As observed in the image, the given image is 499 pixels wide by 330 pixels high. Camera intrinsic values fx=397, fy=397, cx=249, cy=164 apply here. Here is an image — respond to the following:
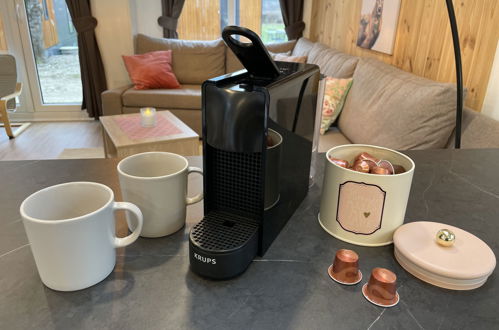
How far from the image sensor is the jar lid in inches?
23.1

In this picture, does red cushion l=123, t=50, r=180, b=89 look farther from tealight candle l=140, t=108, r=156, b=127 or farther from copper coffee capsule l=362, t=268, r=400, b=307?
copper coffee capsule l=362, t=268, r=400, b=307

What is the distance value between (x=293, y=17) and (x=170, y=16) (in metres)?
1.34

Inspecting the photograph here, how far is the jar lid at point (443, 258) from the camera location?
59 cm

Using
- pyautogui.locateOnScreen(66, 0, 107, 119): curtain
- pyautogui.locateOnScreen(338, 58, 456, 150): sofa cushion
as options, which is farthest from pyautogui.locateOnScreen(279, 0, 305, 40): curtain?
pyautogui.locateOnScreen(66, 0, 107, 119): curtain

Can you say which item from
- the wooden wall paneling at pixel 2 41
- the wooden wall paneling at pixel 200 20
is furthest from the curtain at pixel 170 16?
the wooden wall paneling at pixel 2 41

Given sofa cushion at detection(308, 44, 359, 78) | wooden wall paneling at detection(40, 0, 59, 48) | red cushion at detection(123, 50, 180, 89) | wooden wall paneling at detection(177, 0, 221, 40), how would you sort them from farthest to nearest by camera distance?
wooden wall paneling at detection(177, 0, 221, 40)
wooden wall paneling at detection(40, 0, 59, 48)
red cushion at detection(123, 50, 180, 89)
sofa cushion at detection(308, 44, 359, 78)

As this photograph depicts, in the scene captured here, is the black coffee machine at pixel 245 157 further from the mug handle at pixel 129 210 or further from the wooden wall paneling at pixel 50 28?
the wooden wall paneling at pixel 50 28

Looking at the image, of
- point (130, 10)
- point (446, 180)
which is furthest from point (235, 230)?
point (130, 10)

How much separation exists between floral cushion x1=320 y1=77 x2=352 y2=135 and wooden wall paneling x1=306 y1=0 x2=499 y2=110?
35cm

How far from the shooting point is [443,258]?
0.61 m

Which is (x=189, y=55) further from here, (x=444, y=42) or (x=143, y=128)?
(x=444, y=42)

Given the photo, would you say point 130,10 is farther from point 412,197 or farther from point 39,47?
point 412,197

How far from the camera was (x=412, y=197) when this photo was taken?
0.88 m

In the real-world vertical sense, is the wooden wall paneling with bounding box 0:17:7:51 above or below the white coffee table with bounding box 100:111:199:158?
above
